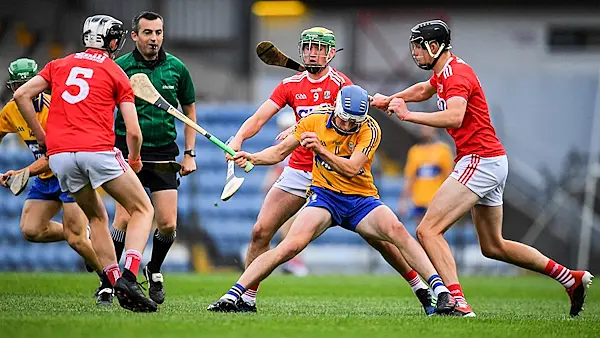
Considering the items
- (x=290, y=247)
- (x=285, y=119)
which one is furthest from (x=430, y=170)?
(x=290, y=247)

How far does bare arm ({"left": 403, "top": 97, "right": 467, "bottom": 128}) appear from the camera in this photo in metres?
8.33

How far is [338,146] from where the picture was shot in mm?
8383

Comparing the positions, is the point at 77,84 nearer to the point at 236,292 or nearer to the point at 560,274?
the point at 236,292

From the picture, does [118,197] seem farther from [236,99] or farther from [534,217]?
[236,99]

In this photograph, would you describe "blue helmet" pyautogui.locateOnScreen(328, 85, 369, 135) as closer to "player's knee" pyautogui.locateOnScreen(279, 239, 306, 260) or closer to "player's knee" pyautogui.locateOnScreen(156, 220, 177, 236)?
"player's knee" pyautogui.locateOnScreen(279, 239, 306, 260)

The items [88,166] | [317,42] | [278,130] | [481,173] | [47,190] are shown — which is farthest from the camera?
[278,130]

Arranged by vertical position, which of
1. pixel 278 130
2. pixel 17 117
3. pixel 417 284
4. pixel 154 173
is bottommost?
pixel 278 130

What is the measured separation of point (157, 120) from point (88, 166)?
5.22 feet

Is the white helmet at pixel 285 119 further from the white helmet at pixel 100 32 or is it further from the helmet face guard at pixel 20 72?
the white helmet at pixel 100 32

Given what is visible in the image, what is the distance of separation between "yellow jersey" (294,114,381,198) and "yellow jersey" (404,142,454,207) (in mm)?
7594

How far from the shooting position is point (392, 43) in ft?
73.5

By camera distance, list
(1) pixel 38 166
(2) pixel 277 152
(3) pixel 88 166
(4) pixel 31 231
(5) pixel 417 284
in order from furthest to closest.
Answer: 1. (4) pixel 31 231
2. (1) pixel 38 166
3. (5) pixel 417 284
4. (2) pixel 277 152
5. (3) pixel 88 166

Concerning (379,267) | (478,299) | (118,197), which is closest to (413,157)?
(379,267)

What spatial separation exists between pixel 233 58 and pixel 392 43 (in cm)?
338
